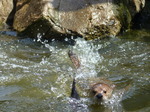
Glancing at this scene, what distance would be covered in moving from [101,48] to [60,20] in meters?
1.20

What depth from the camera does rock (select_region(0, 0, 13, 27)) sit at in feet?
25.0

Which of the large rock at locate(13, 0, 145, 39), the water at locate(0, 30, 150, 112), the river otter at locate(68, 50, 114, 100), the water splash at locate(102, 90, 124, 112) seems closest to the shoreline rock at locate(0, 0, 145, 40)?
the large rock at locate(13, 0, 145, 39)

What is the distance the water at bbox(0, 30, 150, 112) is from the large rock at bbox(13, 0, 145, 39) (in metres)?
0.25

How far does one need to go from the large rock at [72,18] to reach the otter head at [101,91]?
7.83 feet

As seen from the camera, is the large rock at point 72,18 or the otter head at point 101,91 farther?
the large rock at point 72,18

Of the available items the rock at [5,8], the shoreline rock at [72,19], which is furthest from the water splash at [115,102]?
the rock at [5,8]

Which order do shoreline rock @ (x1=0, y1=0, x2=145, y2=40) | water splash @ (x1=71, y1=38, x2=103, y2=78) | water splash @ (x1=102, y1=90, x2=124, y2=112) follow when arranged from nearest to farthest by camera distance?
1. water splash @ (x1=102, y1=90, x2=124, y2=112)
2. water splash @ (x1=71, y1=38, x2=103, y2=78)
3. shoreline rock @ (x1=0, y1=0, x2=145, y2=40)

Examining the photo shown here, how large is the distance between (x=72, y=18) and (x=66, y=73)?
6.73 feet

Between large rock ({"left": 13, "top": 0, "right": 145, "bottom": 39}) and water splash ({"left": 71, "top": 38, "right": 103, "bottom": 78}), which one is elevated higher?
large rock ({"left": 13, "top": 0, "right": 145, "bottom": 39})

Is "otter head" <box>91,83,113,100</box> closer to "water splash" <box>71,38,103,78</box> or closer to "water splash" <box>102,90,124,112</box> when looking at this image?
"water splash" <box>102,90,124,112</box>

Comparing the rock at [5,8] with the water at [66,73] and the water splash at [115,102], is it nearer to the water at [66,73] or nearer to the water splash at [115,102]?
the water at [66,73]

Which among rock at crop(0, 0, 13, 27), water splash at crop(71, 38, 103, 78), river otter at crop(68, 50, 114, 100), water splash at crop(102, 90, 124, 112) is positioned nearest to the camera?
water splash at crop(102, 90, 124, 112)

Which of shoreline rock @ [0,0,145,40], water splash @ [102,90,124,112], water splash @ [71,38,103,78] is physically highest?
shoreline rock @ [0,0,145,40]

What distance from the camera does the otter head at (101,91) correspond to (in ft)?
13.4
